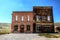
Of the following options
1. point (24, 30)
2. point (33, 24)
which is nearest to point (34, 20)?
point (33, 24)

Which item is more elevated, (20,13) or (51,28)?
(20,13)

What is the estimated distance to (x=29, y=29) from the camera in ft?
104

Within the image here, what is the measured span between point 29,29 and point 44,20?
445 cm

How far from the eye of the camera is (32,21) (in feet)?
105

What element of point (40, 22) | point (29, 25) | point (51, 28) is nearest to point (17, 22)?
point (29, 25)

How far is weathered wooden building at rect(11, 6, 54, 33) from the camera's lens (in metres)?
31.7

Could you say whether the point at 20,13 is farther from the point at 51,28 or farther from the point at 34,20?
the point at 51,28

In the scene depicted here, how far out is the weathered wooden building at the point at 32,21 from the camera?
31.7 metres

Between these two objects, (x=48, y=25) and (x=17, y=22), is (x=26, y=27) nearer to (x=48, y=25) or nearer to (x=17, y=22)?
(x=17, y=22)

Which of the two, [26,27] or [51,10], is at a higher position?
[51,10]

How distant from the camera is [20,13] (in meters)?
32.2

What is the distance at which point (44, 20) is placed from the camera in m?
32.7

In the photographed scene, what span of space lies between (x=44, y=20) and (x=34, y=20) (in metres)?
2.51

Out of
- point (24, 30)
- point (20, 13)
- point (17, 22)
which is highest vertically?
point (20, 13)
